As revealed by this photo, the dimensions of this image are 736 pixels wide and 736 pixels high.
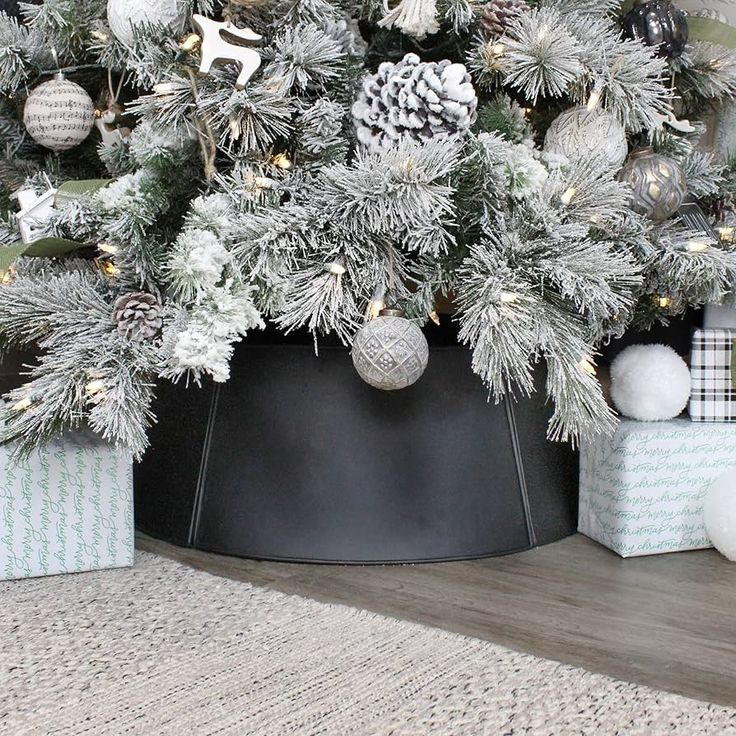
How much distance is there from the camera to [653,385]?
89 centimetres

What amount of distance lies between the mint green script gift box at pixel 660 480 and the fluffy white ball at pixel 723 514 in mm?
17

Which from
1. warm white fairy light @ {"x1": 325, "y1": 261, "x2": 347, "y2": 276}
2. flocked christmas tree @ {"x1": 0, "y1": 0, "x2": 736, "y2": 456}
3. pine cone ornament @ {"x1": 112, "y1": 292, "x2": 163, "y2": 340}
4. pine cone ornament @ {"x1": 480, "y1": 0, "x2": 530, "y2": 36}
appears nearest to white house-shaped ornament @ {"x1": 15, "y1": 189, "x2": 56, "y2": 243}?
flocked christmas tree @ {"x1": 0, "y1": 0, "x2": 736, "y2": 456}

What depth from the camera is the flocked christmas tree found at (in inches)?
27.6

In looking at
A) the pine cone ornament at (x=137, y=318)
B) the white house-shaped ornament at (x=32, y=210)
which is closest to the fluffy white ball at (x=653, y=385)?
the pine cone ornament at (x=137, y=318)

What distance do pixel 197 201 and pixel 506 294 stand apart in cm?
27

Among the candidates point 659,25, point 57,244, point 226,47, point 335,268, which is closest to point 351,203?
point 335,268

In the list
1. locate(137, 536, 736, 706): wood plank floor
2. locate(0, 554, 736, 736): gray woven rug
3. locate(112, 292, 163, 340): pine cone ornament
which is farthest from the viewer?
locate(112, 292, 163, 340): pine cone ornament

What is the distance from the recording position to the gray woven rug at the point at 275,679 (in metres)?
0.53

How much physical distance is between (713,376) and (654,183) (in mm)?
233

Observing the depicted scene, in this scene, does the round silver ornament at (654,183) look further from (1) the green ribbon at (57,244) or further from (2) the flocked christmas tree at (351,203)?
(1) the green ribbon at (57,244)

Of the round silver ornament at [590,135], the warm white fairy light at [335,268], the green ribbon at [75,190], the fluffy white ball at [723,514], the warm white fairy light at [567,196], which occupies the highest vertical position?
the round silver ornament at [590,135]

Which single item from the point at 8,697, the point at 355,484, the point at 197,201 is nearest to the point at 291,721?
the point at 8,697

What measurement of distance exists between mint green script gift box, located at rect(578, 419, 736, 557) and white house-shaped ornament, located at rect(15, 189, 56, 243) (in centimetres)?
61

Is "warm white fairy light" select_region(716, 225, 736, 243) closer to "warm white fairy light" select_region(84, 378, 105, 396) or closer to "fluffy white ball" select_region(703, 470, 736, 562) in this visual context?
"fluffy white ball" select_region(703, 470, 736, 562)
